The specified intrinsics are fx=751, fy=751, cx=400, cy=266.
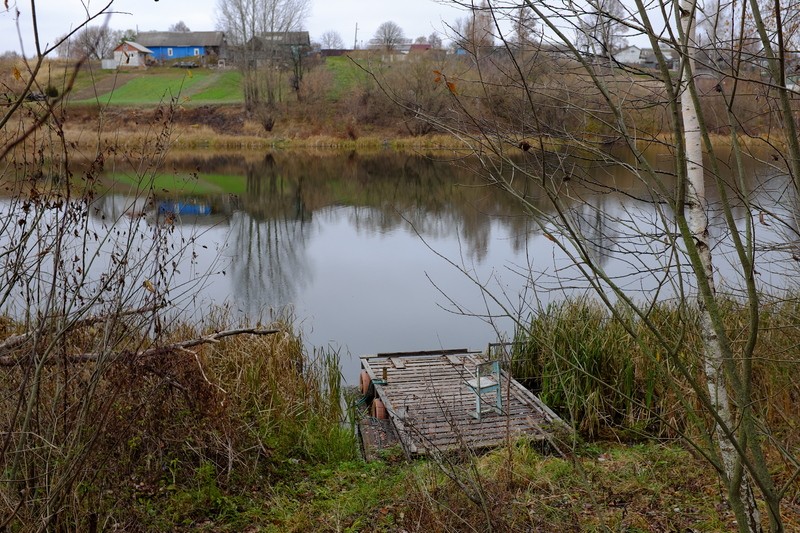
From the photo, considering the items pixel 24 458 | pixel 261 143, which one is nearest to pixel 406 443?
pixel 24 458

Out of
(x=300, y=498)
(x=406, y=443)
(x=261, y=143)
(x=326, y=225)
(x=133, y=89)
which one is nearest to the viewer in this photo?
(x=300, y=498)

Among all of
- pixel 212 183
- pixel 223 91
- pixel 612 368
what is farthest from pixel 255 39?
pixel 612 368

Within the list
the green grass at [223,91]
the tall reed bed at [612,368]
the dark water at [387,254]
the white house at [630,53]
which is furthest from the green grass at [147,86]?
the white house at [630,53]

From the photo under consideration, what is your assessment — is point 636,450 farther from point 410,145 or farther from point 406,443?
point 410,145

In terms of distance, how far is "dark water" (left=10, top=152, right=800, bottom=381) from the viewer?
9398mm

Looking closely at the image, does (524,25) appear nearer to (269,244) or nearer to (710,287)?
(710,287)

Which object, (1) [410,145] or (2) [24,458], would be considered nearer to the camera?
(2) [24,458]

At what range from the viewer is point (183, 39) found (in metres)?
73.3

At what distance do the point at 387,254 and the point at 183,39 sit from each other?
62.9 meters

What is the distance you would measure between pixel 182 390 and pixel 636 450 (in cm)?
365

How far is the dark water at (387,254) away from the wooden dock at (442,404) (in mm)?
742

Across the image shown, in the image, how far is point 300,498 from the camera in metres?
5.32

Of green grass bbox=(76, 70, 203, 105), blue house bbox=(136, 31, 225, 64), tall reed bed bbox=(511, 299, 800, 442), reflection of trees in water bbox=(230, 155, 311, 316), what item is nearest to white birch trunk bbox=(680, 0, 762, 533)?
tall reed bed bbox=(511, 299, 800, 442)

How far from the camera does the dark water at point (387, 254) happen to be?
9.40 m
